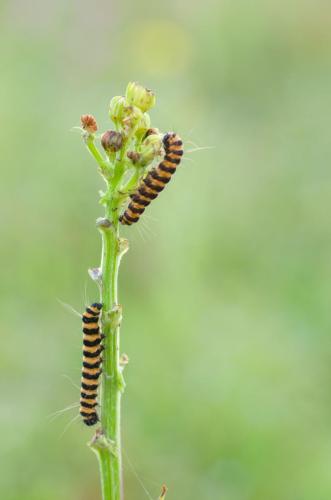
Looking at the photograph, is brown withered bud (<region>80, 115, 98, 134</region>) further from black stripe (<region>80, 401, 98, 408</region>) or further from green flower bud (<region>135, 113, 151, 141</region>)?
black stripe (<region>80, 401, 98, 408</region>)

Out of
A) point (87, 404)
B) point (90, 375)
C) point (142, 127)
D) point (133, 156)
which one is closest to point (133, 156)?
point (133, 156)

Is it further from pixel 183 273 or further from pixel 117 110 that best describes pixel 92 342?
pixel 183 273

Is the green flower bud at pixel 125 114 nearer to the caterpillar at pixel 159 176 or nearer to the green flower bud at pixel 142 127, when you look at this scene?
the green flower bud at pixel 142 127

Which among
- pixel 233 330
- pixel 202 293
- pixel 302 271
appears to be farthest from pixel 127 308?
pixel 302 271

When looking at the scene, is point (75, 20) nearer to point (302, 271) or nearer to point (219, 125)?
point (219, 125)

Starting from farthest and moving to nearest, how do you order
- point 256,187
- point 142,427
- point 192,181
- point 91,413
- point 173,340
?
1. point 256,187
2. point 192,181
3. point 173,340
4. point 142,427
5. point 91,413

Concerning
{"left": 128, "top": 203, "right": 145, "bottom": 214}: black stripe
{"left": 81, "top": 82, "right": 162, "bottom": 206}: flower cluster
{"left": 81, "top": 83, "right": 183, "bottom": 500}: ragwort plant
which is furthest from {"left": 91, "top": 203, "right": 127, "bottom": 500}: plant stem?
{"left": 128, "top": 203, "right": 145, "bottom": 214}: black stripe

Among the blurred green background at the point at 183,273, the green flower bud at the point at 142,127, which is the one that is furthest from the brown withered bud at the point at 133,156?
the blurred green background at the point at 183,273
